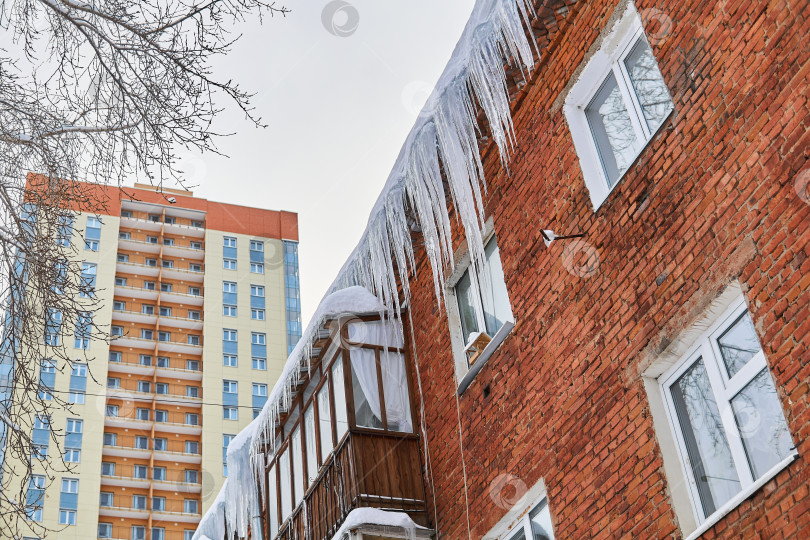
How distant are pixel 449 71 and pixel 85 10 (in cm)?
320

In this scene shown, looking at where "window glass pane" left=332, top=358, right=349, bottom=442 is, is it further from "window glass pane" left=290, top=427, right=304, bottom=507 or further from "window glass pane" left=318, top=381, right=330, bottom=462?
"window glass pane" left=290, top=427, right=304, bottom=507

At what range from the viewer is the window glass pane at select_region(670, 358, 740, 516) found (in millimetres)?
5230

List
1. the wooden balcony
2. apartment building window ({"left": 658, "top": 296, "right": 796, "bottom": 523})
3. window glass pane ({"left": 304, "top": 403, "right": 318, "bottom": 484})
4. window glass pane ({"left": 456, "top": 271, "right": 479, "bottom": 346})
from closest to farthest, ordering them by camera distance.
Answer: apartment building window ({"left": 658, "top": 296, "right": 796, "bottom": 523}), the wooden balcony, window glass pane ({"left": 456, "top": 271, "right": 479, "bottom": 346}), window glass pane ({"left": 304, "top": 403, "right": 318, "bottom": 484})

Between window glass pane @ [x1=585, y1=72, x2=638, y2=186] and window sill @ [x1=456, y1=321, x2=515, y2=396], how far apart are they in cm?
154

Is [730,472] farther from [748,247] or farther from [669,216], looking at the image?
[669,216]

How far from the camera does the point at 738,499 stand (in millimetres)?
4828

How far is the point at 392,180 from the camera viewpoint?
8945 mm

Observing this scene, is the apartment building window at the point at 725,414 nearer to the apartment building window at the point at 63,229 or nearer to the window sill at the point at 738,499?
the window sill at the point at 738,499

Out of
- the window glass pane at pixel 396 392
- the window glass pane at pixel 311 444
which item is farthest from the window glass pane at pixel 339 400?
the window glass pane at pixel 311 444

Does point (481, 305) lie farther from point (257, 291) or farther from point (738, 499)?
point (257, 291)

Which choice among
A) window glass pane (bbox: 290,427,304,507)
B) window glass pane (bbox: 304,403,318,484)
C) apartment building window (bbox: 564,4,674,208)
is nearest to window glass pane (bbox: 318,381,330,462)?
window glass pane (bbox: 304,403,318,484)

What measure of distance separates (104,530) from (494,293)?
44.3m

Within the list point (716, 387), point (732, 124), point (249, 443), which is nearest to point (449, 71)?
point (732, 124)

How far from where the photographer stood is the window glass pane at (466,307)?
339 inches
